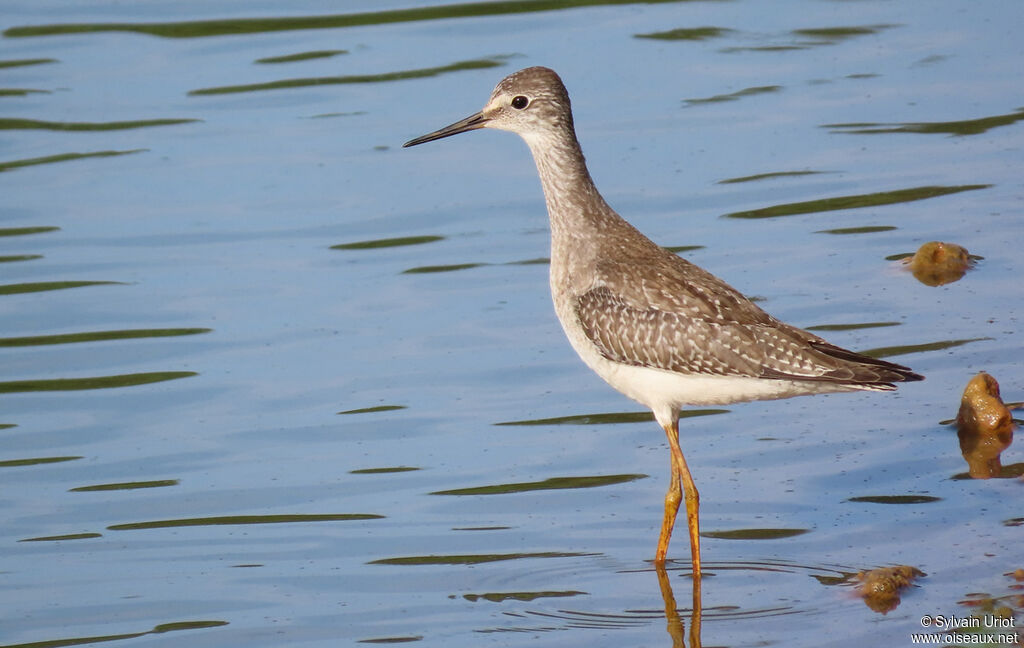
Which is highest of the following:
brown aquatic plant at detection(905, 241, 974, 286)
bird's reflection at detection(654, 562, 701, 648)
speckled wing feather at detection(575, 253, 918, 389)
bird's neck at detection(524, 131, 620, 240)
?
bird's neck at detection(524, 131, 620, 240)

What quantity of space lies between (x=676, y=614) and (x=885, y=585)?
1.13m

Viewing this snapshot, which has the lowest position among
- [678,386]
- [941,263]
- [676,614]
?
[676,614]

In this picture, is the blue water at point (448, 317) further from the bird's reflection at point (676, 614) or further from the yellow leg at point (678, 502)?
the yellow leg at point (678, 502)

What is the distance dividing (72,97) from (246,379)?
7.71m

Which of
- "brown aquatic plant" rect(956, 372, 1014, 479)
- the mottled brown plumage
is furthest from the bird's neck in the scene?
"brown aquatic plant" rect(956, 372, 1014, 479)

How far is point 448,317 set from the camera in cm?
1345

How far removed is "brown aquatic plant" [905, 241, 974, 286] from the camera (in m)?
13.1

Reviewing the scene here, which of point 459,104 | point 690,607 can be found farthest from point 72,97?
point 690,607

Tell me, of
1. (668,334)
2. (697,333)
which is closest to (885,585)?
(697,333)

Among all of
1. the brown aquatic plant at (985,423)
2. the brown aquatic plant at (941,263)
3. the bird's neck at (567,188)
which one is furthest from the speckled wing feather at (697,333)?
the brown aquatic plant at (941,263)

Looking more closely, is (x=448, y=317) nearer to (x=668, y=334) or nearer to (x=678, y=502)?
(x=678, y=502)

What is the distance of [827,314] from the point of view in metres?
12.7

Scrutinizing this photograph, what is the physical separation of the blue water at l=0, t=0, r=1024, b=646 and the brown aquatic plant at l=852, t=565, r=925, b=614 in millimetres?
122

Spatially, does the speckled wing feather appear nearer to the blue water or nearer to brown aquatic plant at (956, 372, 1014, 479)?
the blue water
